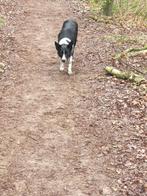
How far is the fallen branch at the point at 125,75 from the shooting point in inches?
433

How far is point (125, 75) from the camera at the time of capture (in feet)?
36.7

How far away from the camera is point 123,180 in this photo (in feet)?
23.7

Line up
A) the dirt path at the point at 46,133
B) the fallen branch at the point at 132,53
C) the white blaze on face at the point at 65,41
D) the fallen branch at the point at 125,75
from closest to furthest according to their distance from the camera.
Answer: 1. the dirt path at the point at 46,133
2. the fallen branch at the point at 125,75
3. the white blaze on face at the point at 65,41
4. the fallen branch at the point at 132,53

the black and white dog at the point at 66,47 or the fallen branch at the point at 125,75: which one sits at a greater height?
the black and white dog at the point at 66,47

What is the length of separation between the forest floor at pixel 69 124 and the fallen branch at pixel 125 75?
0.19 meters

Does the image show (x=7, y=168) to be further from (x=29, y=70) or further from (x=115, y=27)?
(x=115, y=27)

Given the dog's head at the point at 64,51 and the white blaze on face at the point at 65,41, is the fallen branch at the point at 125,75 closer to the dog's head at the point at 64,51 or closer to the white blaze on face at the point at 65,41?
the dog's head at the point at 64,51

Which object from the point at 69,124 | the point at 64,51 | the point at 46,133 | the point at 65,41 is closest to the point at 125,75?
the point at 64,51

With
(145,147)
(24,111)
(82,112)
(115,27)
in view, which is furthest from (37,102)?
(115,27)

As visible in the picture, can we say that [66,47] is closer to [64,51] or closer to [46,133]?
[64,51]

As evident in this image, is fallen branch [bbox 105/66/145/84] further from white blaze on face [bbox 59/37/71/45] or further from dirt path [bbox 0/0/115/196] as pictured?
white blaze on face [bbox 59/37/71/45]

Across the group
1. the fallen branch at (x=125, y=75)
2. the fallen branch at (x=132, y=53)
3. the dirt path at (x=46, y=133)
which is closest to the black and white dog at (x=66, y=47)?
the dirt path at (x=46, y=133)

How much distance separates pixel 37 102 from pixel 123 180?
3.60m

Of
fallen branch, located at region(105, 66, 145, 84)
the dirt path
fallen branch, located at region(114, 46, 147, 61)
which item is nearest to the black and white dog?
the dirt path
